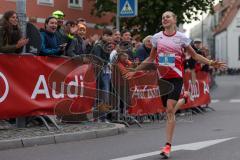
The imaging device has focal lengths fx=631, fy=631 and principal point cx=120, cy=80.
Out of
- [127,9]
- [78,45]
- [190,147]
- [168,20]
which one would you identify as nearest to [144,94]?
[78,45]

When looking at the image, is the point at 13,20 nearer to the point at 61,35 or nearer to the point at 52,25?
the point at 52,25

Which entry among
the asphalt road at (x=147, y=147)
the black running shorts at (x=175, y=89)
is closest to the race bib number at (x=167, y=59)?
the black running shorts at (x=175, y=89)

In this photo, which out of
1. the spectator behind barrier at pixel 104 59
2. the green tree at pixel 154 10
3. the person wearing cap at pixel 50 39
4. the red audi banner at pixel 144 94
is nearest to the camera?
the person wearing cap at pixel 50 39

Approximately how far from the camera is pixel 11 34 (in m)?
11.4

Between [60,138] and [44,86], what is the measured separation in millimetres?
1234

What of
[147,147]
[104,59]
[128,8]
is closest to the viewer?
[147,147]

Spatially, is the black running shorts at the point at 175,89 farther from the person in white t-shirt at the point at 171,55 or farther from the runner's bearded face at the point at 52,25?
the runner's bearded face at the point at 52,25

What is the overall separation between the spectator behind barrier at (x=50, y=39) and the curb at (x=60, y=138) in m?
1.79

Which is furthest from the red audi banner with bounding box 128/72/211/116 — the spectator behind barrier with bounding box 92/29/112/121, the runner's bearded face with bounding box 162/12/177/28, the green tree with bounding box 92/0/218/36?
the green tree with bounding box 92/0/218/36

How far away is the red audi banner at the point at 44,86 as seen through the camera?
1113 centimetres

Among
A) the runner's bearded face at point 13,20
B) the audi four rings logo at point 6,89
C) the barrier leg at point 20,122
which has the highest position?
the runner's bearded face at point 13,20

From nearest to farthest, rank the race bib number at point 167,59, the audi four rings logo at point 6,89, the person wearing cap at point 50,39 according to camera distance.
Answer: the race bib number at point 167,59
the audi four rings logo at point 6,89
the person wearing cap at point 50,39

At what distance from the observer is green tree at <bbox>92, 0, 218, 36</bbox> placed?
3391 cm

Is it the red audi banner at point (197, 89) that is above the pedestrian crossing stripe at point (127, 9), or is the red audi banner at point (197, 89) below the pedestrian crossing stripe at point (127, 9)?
below
